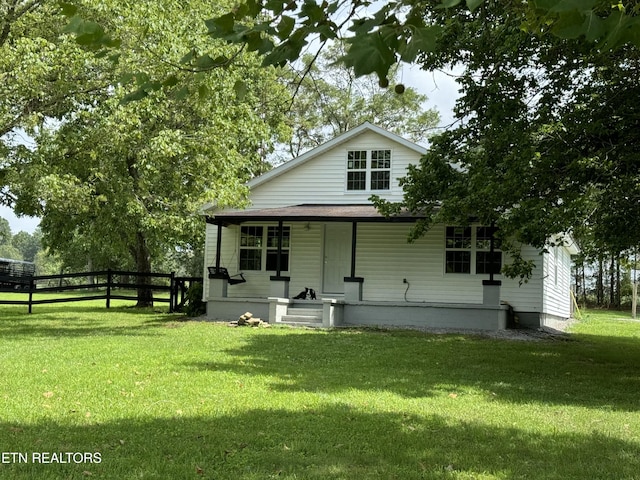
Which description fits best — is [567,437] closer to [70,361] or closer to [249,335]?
[70,361]

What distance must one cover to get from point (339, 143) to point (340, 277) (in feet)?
13.2

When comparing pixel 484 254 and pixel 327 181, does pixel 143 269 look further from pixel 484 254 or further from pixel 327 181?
pixel 484 254

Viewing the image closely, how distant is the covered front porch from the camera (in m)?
14.9

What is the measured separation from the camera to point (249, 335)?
40.2 feet

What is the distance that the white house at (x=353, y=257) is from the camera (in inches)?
598

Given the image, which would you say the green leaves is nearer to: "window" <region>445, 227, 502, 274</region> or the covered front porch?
the covered front porch

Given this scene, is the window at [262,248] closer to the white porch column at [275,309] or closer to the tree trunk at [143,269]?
the white porch column at [275,309]

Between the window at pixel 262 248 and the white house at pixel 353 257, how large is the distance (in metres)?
0.03

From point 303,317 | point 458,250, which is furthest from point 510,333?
point 303,317

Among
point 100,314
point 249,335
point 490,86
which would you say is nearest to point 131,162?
point 100,314

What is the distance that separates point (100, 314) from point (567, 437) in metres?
15.5

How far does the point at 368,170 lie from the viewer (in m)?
17.2

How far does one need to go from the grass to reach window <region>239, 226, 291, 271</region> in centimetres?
691

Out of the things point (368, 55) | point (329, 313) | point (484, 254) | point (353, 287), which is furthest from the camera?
point (484, 254)
